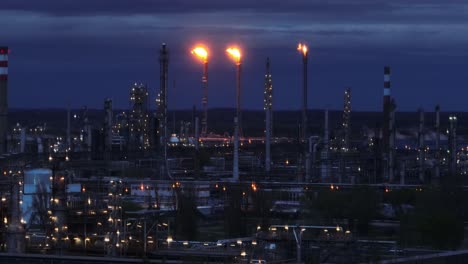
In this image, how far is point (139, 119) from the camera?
36.4 meters

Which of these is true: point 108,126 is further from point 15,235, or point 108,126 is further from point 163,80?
point 15,235

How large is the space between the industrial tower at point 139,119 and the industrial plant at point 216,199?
5 cm

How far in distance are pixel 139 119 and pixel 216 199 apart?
28.2ft

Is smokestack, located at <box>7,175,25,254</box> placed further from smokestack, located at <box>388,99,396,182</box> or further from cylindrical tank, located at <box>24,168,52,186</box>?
smokestack, located at <box>388,99,396,182</box>

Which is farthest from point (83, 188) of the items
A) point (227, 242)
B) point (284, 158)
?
point (284, 158)

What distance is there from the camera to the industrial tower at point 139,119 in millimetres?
35312

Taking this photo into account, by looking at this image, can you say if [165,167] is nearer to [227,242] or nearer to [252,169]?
[252,169]

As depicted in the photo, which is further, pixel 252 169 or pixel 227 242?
pixel 252 169

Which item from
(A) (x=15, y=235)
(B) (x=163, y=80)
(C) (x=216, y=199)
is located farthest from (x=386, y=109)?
(A) (x=15, y=235)

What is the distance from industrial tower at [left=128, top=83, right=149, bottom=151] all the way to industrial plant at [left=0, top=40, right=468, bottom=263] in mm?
46

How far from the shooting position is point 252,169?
35844mm

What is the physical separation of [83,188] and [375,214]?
657cm

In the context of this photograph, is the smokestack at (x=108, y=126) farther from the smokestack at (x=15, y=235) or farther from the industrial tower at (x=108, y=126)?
the smokestack at (x=15, y=235)

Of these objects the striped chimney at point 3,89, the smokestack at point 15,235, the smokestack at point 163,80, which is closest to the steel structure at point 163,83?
the smokestack at point 163,80
